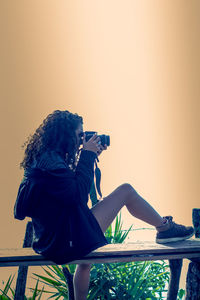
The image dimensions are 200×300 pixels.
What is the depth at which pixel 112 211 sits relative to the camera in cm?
209

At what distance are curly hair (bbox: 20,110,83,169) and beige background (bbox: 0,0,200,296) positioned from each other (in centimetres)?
281

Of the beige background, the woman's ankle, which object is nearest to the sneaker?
the woman's ankle

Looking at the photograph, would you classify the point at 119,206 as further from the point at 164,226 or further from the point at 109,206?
the point at 164,226

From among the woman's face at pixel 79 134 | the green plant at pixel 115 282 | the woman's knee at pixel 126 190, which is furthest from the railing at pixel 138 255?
the green plant at pixel 115 282

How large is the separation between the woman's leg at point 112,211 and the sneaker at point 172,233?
6 cm

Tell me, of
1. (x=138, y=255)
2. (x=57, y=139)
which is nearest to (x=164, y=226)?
(x=138, y=255)

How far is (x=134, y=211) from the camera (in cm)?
215

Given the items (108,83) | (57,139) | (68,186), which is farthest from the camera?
(108,83)

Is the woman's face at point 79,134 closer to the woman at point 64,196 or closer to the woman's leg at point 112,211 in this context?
the woman at point 64,196

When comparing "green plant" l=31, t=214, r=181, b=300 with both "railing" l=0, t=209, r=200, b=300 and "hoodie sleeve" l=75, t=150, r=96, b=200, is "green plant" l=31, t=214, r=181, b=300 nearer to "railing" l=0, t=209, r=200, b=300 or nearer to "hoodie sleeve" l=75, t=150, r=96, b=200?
"railing" l=0, t=209, r=200, b=300

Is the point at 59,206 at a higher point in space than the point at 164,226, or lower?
higher

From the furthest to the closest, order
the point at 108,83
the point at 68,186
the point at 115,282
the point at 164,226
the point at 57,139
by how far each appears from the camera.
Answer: the point at 108,83 < the point at 115,282 < the point at 164,226 < the point at 57,139 < the point at 68,186

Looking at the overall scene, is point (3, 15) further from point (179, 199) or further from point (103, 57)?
point (179, 199)

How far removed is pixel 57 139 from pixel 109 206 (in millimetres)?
437
